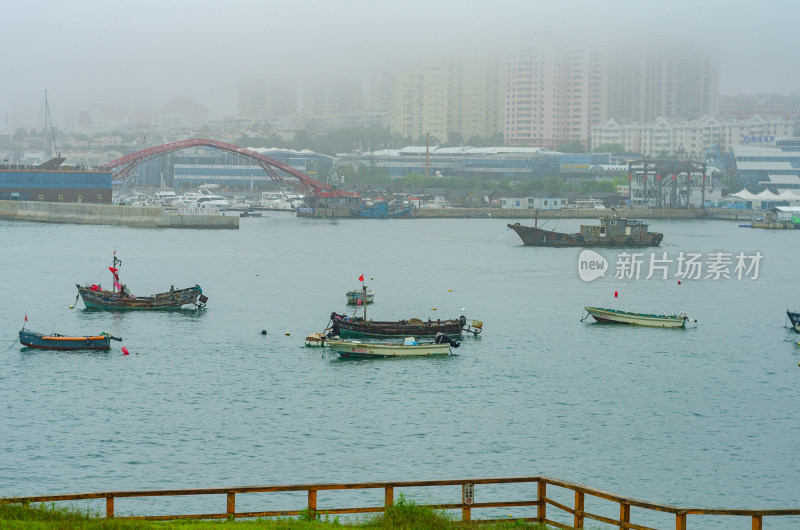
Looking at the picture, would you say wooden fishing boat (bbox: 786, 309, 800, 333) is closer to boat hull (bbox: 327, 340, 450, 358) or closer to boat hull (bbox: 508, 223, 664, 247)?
boat hull (bbox: 327, 340, 450, 358)

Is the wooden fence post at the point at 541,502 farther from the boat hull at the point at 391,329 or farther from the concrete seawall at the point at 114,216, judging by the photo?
the concrete seawall at the point at 114,216

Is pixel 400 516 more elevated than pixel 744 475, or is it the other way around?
pixel 400 516

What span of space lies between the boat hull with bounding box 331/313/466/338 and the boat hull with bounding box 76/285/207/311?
11076 mm

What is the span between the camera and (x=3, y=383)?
3216 centimetres

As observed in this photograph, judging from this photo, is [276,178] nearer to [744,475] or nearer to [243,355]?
[243,355]

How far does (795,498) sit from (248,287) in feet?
133

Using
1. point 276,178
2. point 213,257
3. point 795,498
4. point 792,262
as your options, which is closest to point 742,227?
point 792,262

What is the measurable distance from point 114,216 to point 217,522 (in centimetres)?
10121

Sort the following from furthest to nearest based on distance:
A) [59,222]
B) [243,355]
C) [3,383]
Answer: [59,222] < [243,355] < [3,383]

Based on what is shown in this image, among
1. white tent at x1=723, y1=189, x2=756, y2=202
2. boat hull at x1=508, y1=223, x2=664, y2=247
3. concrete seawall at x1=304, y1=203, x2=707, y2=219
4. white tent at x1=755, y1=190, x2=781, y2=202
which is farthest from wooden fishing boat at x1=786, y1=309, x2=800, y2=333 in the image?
white tent at x1=723, y1=189, x2=756, y2=202

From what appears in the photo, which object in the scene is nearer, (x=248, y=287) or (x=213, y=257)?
(x=248, y=287)

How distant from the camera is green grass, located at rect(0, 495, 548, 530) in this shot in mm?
12359

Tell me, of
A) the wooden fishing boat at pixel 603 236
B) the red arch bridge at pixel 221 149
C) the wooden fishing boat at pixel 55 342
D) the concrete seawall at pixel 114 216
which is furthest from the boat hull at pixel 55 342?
the red arch bridge at pixel 221 149

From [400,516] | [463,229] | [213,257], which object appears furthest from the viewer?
[463,229]
